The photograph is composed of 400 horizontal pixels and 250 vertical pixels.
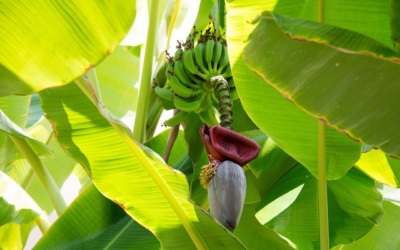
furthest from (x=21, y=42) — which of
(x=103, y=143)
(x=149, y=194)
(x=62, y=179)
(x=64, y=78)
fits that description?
(x=62, y=179)

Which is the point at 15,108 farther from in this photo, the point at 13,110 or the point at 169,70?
the point at 169,70

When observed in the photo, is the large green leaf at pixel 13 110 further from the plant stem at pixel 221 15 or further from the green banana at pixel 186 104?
the plant stem at pixel 221 15

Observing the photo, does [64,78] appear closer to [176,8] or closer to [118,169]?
[118,169]

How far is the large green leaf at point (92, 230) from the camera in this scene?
1.10 metres

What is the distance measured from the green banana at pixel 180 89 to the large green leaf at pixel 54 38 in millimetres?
382

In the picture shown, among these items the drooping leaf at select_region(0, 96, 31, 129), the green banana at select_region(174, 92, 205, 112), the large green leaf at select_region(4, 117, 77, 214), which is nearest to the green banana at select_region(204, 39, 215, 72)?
the green banana at select_region(174, 92, 205, 112)

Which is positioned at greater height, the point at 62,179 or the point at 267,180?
the point at 267,180

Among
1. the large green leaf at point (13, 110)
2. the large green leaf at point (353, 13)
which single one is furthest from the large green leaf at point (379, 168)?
the large green leaf at point (13, 110)

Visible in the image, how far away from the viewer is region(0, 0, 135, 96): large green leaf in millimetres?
789

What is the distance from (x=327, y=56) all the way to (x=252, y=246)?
2.58 feet

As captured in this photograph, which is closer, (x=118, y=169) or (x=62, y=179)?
(x=118, y=169)

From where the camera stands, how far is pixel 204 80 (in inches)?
47.0

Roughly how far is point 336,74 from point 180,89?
563 mm

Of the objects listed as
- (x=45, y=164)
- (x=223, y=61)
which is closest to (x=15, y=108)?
(x=45, y=164)
